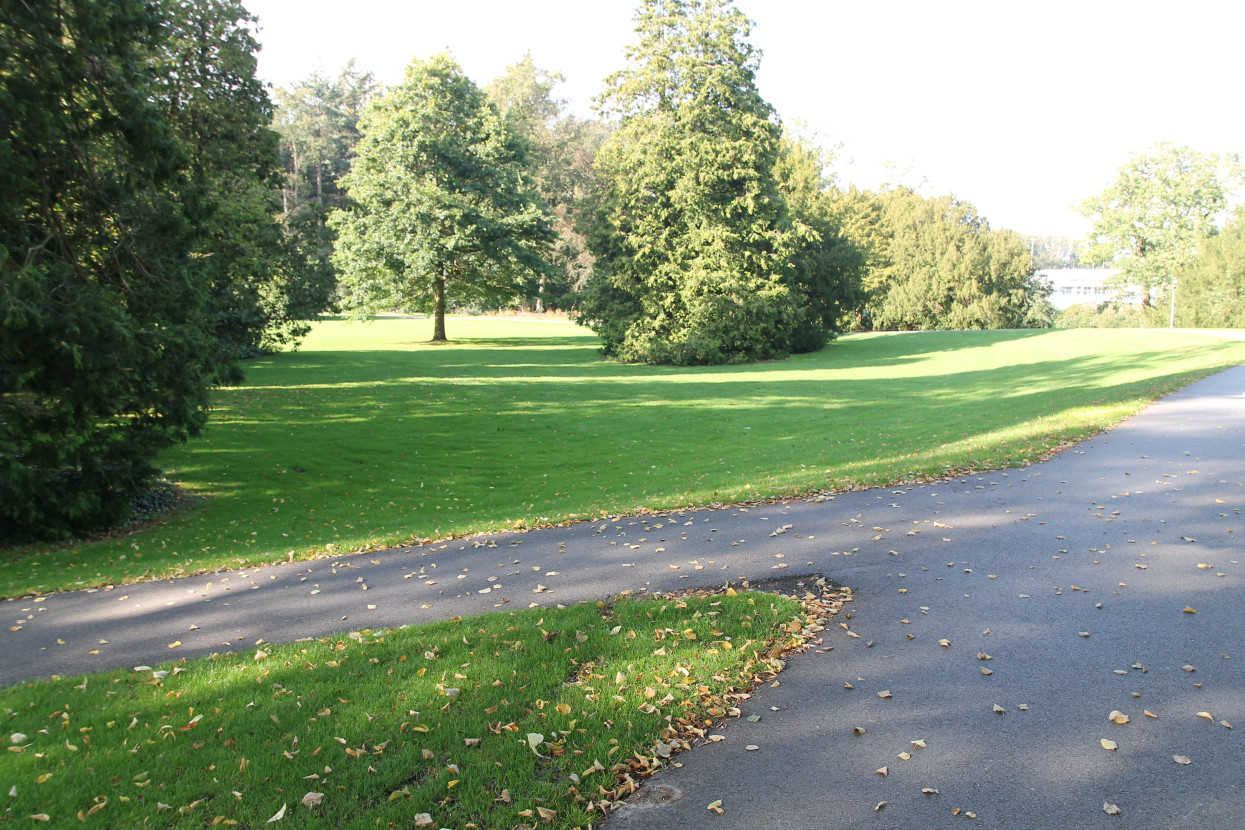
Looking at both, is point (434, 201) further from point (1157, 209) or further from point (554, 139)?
point (1157, 209)

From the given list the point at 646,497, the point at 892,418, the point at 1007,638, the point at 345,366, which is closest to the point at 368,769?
the point at 1007,638

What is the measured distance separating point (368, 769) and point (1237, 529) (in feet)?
28.2

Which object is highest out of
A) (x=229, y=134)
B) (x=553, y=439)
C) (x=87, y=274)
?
(x=229, y=134)

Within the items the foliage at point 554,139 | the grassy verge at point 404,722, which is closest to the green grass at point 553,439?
the grassy verge at point 404,722

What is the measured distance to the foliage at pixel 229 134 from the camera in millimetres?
16141

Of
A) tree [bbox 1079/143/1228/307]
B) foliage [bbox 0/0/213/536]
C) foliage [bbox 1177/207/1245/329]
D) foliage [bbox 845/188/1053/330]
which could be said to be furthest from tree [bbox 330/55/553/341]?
tree [bbox 1079/143/1228/307]

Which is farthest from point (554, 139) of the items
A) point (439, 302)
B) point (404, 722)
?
point (404, 722)

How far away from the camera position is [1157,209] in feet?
215

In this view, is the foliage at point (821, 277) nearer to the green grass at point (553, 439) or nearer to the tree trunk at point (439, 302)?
the green grass at point (553, 439)

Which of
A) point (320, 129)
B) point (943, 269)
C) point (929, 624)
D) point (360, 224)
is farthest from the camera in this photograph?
point (320, 129)

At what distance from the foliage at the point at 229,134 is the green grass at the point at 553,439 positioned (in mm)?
3103

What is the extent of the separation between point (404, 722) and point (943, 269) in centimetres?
6068

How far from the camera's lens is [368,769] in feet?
14.1

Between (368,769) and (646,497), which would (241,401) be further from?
(368,769)
